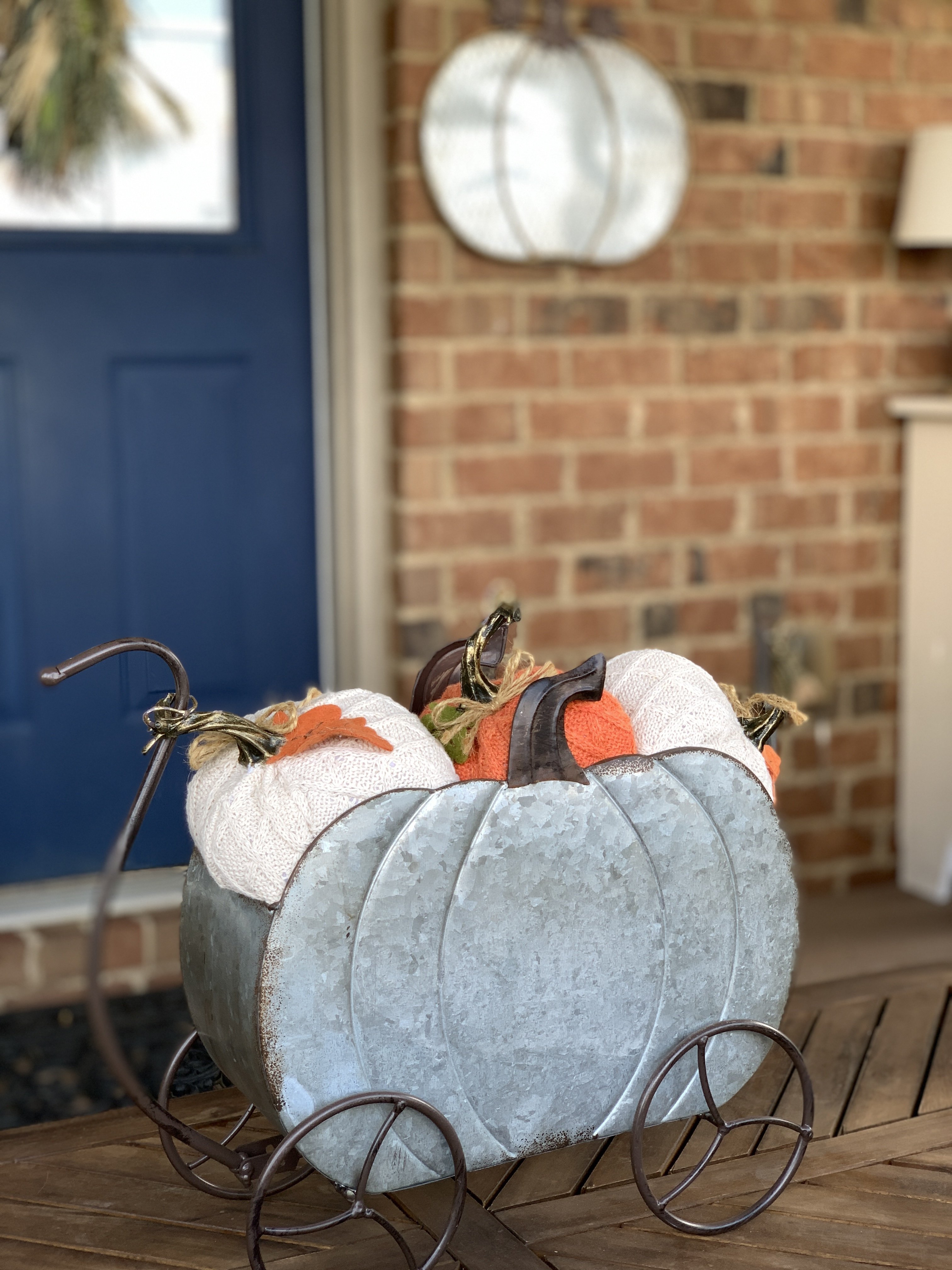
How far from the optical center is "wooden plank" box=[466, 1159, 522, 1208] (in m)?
1.25

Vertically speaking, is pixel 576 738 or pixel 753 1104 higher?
pixel 576 738

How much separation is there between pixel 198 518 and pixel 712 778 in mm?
1384

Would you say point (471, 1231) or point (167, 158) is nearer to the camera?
point (471, 1231)

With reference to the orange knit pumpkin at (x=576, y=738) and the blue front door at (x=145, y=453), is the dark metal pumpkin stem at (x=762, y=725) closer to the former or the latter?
the orange knit pumpkin at (x=576, y=738)

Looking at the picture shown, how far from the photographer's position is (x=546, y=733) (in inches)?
43.3

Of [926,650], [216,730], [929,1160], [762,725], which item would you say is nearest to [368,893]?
[216,730]

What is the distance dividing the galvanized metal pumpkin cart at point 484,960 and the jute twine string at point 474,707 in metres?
0.02

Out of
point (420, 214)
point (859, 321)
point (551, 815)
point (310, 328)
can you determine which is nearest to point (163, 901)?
point (310, 328)

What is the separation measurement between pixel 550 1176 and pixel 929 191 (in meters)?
1.80

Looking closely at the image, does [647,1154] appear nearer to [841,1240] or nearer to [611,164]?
[841,1240]

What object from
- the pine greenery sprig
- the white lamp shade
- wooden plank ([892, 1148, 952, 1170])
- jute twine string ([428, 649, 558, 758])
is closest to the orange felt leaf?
jute twine string ([428, 649, 558, 758])

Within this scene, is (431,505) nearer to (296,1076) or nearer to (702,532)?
(702,532)

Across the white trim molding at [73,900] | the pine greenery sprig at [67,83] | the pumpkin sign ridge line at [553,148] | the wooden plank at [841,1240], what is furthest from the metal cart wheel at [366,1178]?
the pine greenery sprig at [67,83]

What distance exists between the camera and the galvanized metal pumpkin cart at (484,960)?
1.05 metres
